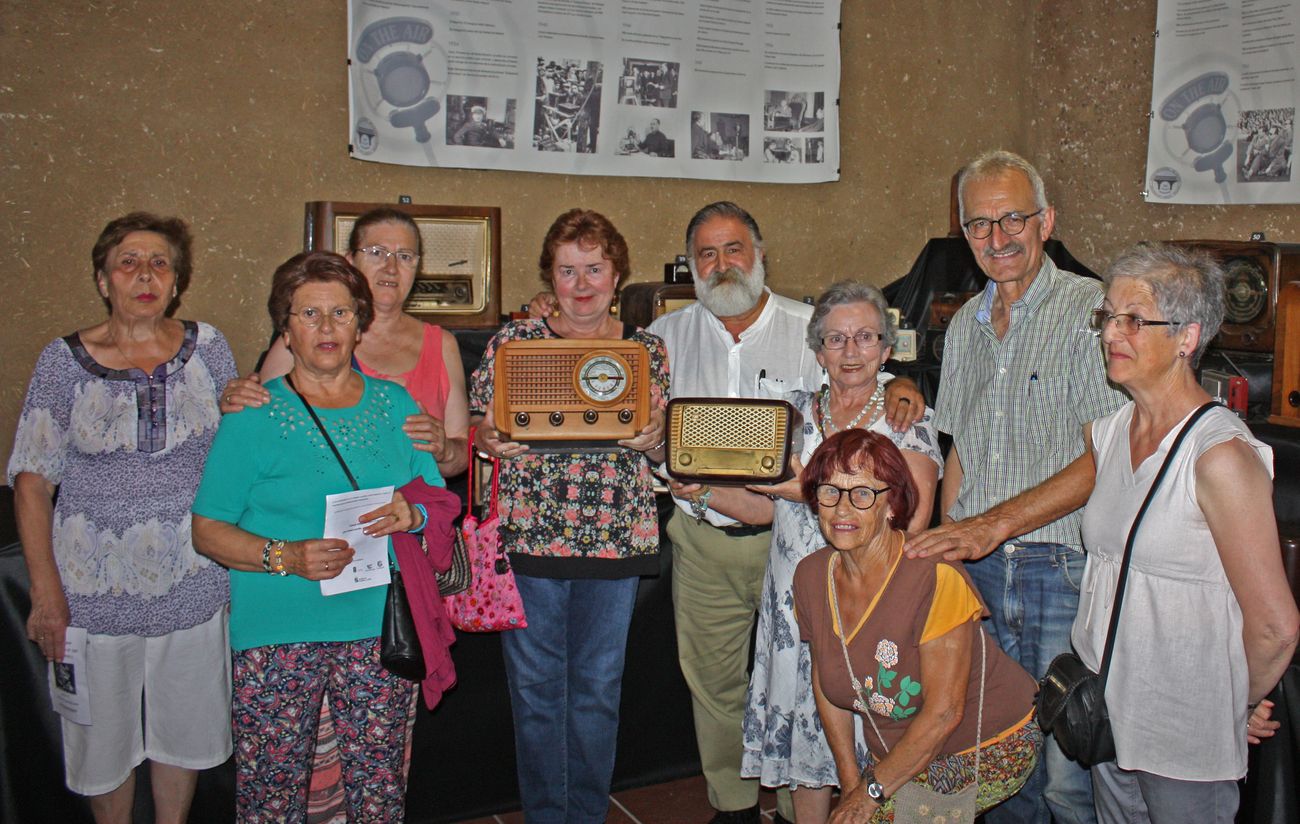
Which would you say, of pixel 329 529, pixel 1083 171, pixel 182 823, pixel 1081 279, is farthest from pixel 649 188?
pixel 182 823

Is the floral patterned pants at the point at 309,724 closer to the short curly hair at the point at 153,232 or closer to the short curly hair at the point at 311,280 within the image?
the short curly hair at the point at 311,280

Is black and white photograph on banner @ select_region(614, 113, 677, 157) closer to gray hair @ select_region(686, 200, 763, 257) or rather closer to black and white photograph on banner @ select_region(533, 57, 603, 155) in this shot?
black and white photograph on banner @ select_region(533, 57, 603, 155)

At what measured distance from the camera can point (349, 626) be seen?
2254 millimetres

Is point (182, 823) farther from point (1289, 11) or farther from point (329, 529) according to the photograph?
point (1289, 11)

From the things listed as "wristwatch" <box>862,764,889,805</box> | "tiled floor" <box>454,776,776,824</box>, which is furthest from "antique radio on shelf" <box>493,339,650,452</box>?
"tiled floor" <box>454,776,776,824</box>

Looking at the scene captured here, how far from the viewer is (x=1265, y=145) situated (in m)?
4.18

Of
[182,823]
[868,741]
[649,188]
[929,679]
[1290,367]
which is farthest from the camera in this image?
[649,188]

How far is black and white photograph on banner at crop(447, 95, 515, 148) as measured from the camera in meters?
4.22

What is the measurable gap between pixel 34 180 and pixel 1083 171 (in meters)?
4.55

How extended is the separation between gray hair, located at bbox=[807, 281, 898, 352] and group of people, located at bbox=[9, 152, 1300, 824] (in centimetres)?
1

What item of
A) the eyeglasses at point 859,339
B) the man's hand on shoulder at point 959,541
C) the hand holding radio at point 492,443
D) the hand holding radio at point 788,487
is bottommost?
the man's hand on shoulder at point 959,541

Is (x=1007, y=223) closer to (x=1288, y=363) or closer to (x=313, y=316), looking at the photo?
(x=1288, y=363)

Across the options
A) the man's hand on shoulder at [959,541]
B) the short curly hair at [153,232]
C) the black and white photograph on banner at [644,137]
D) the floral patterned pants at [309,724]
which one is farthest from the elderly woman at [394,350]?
the black and white photograph on banner at [644,137]

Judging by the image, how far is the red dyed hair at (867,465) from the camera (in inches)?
82.7
